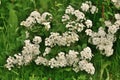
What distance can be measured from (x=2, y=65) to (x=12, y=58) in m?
0.19

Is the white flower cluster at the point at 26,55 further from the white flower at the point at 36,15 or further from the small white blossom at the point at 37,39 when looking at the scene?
the white flower at the point at 36,15

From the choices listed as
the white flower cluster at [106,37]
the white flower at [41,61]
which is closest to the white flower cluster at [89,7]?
the white flower cluster at [106,37]

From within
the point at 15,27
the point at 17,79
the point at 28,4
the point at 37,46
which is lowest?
the point at 17,79

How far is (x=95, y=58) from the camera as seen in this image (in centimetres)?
564

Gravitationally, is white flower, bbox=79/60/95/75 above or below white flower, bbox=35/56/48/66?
below

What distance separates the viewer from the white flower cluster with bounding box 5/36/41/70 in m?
5.47

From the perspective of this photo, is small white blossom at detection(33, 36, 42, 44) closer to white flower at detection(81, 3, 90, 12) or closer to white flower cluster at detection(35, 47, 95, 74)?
white flower cluster at detection(35, 47, 95, 74)

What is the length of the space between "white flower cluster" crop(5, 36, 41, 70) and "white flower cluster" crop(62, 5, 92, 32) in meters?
0.46

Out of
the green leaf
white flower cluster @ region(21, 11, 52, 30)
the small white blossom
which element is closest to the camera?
the small white blossom

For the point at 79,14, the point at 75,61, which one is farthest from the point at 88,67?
the point at 79,14

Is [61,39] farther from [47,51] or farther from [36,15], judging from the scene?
[36,15]

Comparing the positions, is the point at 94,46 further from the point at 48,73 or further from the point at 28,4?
the point at 28,4

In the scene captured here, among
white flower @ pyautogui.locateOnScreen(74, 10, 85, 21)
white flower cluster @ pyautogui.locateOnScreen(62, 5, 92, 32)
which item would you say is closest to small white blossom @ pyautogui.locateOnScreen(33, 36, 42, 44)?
white flower cluster @ pyautogui.locateOnScreen(62, 5, 92, 32)

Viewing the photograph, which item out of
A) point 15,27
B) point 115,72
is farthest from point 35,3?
point 115,72
